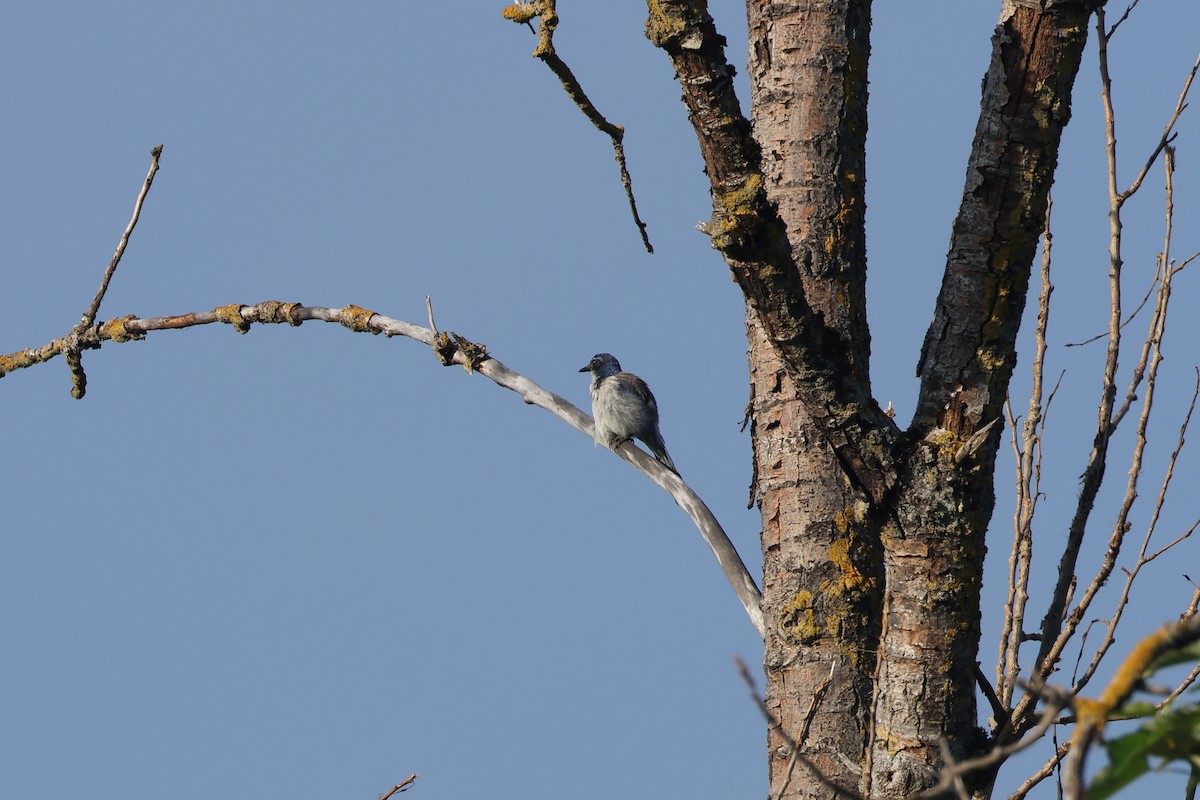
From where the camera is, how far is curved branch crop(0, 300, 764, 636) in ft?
11.3

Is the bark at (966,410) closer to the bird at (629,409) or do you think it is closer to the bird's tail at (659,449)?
the bird at (629,409)

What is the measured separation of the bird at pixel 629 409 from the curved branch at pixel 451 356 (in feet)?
13.5

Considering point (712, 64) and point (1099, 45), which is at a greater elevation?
point (1099, 45)

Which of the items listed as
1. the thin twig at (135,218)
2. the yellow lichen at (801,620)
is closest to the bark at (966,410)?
the yellow lichen at (801,620)

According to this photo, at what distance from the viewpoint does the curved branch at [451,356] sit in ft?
11.3

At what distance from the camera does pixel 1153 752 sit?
99 cm

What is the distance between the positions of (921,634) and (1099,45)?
1.80 metres

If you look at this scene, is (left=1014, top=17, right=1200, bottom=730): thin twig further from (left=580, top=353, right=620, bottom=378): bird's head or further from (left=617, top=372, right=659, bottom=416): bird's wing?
(left=580, top=353, right=620, bottom=378): bird's head

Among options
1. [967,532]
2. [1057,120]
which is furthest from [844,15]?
[967,532]

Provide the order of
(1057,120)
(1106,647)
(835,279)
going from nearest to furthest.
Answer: (1057,120) → (1106,647) → (835,279)

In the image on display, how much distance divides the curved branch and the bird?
13.5 feet

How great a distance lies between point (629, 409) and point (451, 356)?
456 cm

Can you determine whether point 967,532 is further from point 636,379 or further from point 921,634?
point 636,379

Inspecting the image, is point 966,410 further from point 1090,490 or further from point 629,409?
point 629,409
